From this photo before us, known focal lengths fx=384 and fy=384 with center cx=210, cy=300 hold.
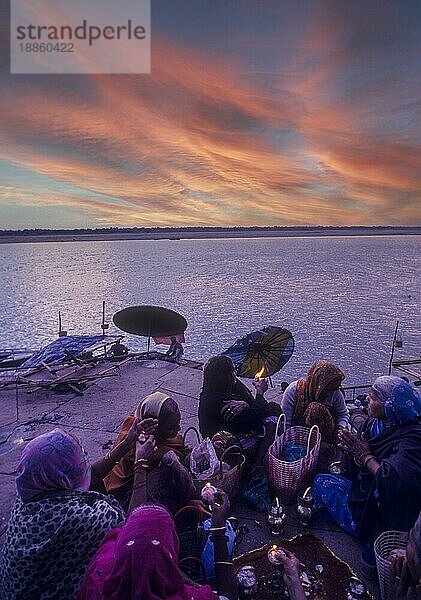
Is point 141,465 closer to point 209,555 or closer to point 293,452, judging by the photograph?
point 209,555

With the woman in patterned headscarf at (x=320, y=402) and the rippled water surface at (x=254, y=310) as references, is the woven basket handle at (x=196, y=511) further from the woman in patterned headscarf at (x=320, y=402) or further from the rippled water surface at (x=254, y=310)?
the rippled water surface at (x=254, y=310)

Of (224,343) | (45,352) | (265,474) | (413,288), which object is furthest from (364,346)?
(413,288)

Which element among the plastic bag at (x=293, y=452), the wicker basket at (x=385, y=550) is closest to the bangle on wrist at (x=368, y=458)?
the wicker basket at (x=385, y=550)

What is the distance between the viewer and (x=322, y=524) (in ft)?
12.9

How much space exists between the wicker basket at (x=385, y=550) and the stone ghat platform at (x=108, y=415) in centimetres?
41

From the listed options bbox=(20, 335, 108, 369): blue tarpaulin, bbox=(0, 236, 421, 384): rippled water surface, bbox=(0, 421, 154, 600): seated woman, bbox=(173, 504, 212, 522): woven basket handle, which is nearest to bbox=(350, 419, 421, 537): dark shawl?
bbox=(173, 504, 212, 522): woven basket handle

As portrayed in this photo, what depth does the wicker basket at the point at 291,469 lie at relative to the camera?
3.90m

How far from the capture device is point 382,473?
3.13 meters

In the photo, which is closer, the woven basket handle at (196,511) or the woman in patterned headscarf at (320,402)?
the woven basket handle at (196,511)

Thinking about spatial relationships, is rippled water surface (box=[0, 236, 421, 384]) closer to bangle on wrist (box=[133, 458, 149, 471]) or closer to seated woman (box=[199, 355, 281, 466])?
seated woman (box=[199, 355, 281, 466])

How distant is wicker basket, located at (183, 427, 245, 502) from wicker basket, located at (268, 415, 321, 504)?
0.35 meters

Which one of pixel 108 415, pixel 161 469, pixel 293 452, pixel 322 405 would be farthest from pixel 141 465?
pixel 108 415

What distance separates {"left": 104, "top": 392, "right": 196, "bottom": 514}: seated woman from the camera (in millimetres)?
3258

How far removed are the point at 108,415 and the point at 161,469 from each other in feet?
14.4
